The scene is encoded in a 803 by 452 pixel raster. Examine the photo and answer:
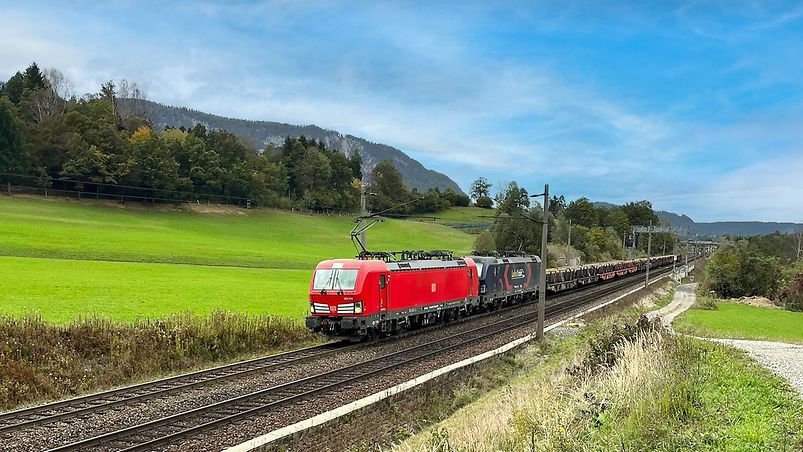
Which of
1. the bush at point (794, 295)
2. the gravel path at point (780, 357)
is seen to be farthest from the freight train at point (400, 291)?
the bush at point (794, 295)

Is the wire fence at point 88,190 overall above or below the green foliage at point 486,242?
above

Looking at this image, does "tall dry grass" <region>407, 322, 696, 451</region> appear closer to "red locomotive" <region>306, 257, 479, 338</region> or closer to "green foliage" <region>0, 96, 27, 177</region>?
"red locomotive" <region>306, 257, 479, 338</region>

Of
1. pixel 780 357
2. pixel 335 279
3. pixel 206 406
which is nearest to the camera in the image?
pixel 206 406

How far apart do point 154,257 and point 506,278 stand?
28.6 metres

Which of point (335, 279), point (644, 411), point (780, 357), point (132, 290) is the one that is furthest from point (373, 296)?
point (644, 411)

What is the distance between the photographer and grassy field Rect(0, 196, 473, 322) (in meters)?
26.7

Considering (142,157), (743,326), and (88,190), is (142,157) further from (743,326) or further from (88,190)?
(743,326)

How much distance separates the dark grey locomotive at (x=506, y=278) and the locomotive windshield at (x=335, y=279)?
1455 centimetres

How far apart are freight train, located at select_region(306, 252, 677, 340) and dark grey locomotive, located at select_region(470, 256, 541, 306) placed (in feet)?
0.20

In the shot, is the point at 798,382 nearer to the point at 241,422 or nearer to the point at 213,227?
the point at 241,422

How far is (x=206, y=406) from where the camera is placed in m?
14.5

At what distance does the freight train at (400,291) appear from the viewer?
23719 millimetres

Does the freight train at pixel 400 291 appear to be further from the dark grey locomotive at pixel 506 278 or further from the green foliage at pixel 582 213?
the green foliage at pixel 582 213

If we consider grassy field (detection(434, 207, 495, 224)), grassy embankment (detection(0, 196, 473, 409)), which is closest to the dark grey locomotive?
grassy embankment (detection(0, 196, 473, 409))
